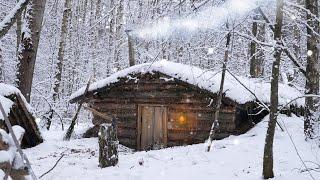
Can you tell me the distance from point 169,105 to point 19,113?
6.23 metres

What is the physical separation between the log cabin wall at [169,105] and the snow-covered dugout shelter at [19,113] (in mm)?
4683

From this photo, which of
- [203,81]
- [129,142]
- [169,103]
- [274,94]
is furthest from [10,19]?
[129,142]

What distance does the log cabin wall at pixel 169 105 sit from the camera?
52.9ft

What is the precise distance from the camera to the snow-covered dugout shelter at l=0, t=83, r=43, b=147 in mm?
11977

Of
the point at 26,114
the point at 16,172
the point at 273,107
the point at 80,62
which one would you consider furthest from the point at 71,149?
the point at 80,62

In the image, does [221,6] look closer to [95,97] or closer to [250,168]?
[250,168]

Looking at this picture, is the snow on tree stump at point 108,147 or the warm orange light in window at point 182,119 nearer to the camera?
the snow on tree stump at point 108,147

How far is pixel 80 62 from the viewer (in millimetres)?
34219

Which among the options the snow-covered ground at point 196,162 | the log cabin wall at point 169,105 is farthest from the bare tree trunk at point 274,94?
the log cabin wall at point 169,105

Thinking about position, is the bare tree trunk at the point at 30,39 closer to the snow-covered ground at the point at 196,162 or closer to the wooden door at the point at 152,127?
the snow-covered ground at the point at 196,162

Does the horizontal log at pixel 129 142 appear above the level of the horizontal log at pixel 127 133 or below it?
below

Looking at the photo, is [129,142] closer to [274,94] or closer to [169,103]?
[169,103]

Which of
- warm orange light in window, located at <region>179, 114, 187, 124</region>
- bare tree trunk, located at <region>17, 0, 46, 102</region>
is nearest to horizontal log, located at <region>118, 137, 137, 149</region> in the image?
warm orange light in window, located at <region>179, 114, 187, 124</region>

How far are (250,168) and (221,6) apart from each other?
12.3ft
